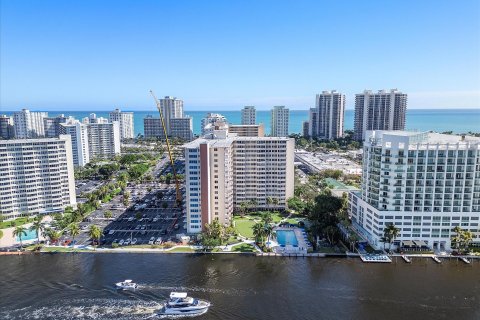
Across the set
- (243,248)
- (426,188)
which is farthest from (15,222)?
(426,188)

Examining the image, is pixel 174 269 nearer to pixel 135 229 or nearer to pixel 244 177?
pixel 135 229

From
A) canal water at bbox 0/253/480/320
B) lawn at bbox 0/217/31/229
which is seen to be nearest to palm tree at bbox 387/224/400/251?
canal water at bbox 0/253/480/320

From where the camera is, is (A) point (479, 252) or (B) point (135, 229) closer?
(A) point (479, 252)

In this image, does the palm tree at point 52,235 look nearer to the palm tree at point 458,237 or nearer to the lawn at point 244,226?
the lawn at point 244,226

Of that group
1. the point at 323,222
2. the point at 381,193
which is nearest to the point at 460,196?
the point at 381,193

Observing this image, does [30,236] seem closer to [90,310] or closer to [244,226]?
[90,310]

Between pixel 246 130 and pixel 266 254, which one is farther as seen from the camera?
pixel 246 130
